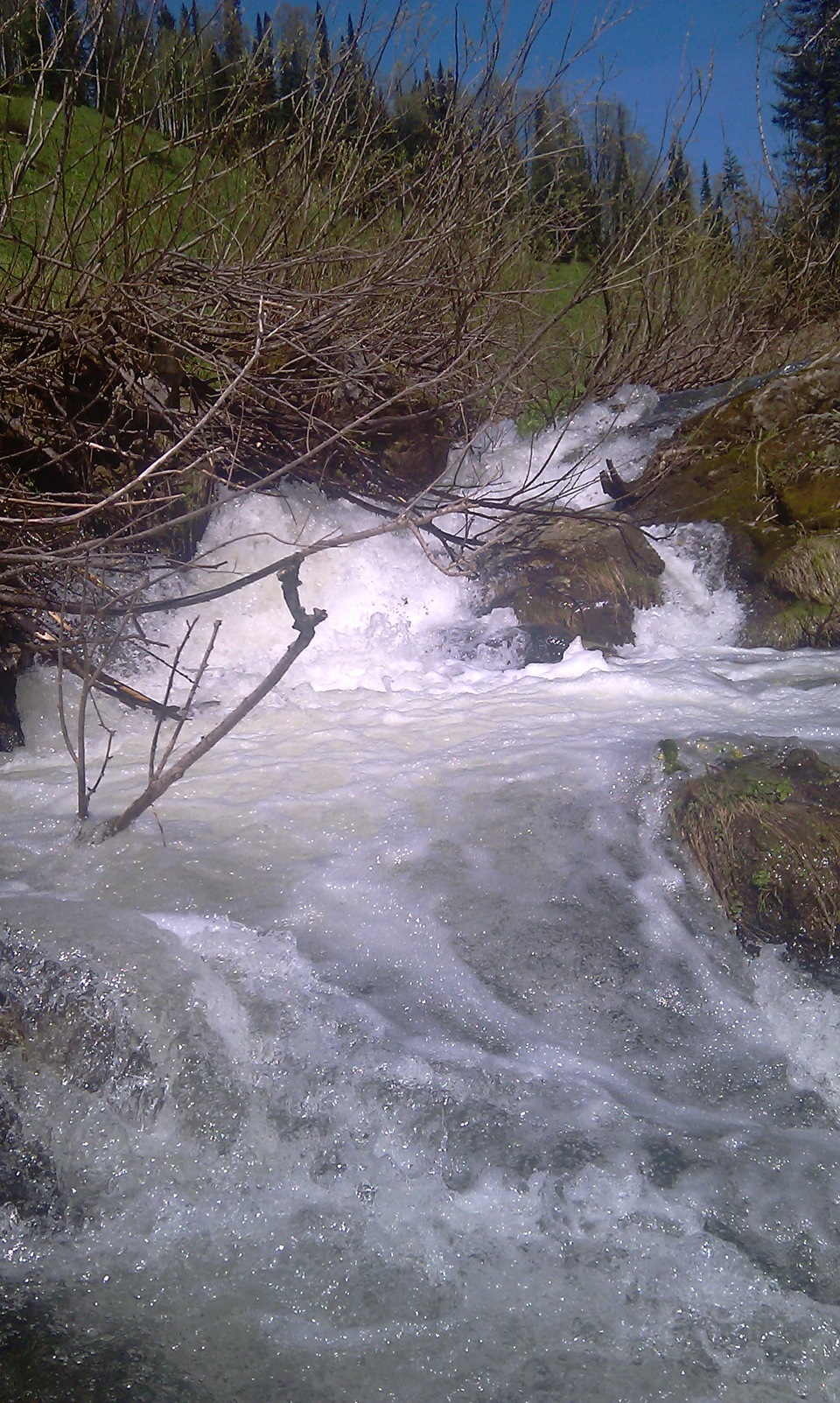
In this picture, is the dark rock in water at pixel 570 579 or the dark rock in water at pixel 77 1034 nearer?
the dark rock in water at pixel 77 1034

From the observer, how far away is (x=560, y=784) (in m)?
3.77

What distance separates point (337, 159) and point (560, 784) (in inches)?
151

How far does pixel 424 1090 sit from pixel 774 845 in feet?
4.63

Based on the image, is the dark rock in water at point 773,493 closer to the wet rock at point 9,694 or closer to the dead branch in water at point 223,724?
the dead branch in water at point 223,724

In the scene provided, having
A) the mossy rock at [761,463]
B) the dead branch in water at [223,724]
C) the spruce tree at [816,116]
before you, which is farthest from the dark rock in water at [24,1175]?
the spruce tree at [816,116]

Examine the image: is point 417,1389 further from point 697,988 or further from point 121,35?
point 121,35

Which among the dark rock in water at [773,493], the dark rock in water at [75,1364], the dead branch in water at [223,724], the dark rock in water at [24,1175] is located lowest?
the dark rock in water at [75,1364]

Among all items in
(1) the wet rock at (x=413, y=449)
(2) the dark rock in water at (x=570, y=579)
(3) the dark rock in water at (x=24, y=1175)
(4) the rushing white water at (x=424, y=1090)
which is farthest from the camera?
(1) the wet rock at (x=413, y=449)

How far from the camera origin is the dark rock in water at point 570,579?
5586 millimetres

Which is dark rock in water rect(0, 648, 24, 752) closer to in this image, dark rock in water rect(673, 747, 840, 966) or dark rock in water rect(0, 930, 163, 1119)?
dark rock in water rect(0, 930, 163, 1119)

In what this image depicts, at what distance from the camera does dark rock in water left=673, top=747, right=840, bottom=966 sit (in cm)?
306

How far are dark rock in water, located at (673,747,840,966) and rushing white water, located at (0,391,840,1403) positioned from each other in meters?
0.09

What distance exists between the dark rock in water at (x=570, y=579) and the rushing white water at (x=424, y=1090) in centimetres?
137

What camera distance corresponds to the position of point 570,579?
5.79m
